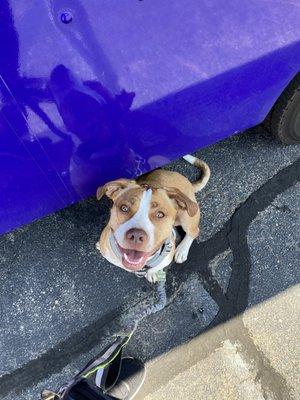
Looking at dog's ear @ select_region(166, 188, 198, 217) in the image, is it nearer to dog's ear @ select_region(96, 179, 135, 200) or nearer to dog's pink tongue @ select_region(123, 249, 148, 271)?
dog's ear @ select_region(96, 179, 135, 200)

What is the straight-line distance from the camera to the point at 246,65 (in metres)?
2.65

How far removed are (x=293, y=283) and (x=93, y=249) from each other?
1697 millimetres

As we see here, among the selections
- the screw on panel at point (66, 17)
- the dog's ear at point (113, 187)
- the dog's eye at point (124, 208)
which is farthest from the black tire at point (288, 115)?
the screw on panel at point (66, 17)

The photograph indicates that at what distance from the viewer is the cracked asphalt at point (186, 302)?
3.54m

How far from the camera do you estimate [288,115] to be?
11.5ft

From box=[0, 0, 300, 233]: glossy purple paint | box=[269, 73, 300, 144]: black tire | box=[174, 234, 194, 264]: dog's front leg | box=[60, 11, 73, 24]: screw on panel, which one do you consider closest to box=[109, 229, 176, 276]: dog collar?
box=[174, 234, 194, 264]: dog's front leg

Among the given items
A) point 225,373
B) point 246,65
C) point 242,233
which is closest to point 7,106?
point 246,65

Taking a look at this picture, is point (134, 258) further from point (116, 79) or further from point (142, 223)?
point (116, 79)

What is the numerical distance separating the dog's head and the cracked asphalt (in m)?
0.83

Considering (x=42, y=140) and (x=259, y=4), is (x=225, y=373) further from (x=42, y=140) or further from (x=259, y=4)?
(x=259, y=4)

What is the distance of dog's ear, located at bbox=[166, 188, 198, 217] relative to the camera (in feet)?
9.72

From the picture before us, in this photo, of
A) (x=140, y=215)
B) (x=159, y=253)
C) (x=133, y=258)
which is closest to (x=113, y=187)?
(x=140, y=215)

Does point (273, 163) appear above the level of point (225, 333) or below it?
above

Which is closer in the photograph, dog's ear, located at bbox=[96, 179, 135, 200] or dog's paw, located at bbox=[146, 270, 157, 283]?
dog's ear, located at bbox=[96, 179, 135, 200]
